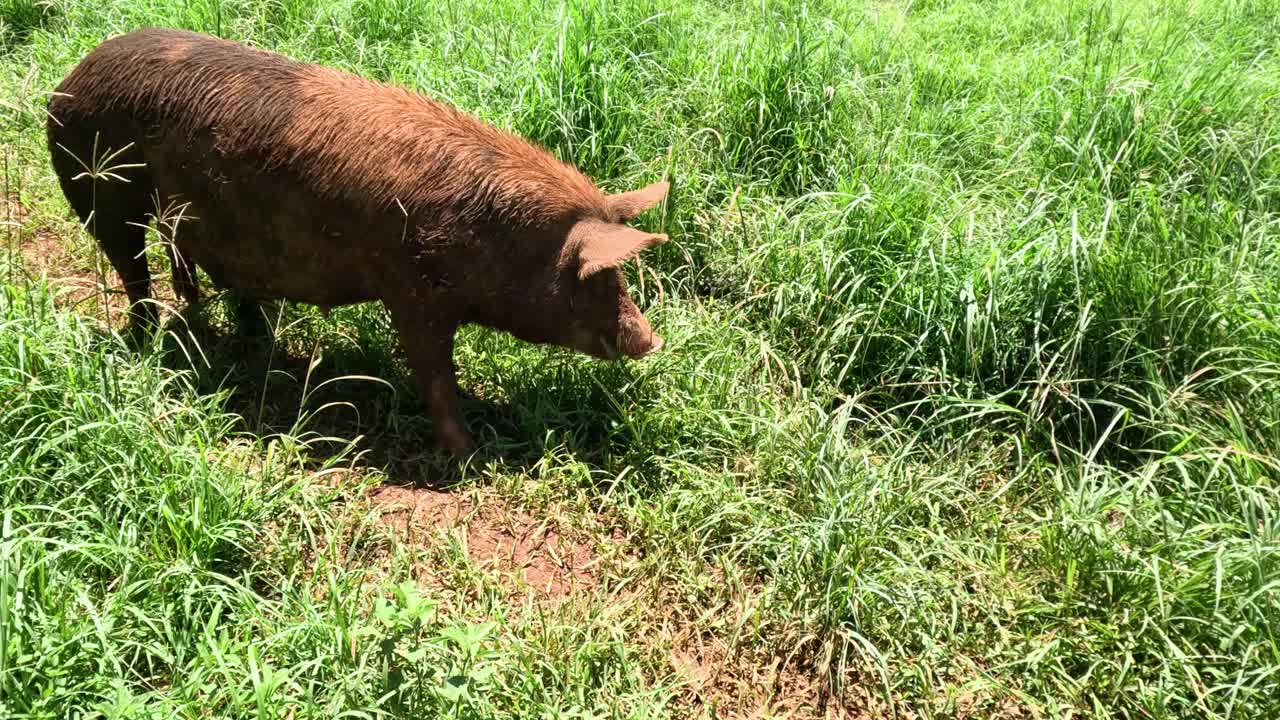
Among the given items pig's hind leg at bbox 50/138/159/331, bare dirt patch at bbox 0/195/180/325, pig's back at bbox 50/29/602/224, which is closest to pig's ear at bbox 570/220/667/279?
pig's back at bbox 50/29/602/224

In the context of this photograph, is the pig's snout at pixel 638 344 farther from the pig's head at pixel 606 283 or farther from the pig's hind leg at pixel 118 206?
the pig's hind leg at pixel 118 206

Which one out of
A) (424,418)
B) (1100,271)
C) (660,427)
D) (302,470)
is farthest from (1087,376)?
(302,470)

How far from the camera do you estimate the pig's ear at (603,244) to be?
343cm

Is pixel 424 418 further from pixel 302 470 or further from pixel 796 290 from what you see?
pixel 796 290

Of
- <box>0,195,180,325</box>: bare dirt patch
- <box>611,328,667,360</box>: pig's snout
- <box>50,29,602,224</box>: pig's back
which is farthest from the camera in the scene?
<box>0,195,180,325</box>: bare dirt patch

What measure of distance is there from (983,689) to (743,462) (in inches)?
45.6

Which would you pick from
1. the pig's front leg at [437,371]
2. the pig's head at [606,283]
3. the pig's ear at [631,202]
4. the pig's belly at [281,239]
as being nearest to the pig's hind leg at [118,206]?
the pig's belly at [281,239]

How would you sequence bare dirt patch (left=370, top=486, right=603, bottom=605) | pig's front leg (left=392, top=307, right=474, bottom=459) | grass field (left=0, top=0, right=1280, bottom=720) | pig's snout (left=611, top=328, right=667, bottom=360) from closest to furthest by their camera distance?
grass field (left=0, top=0, right=1280, bottom=720), bare dirt patch (left=370, top=486, right=603, bottom=605), pig's front leg (left=392, top=307, right=474, bottom=459), pig's snout (left=611, top=328, right=667, bottom=360)

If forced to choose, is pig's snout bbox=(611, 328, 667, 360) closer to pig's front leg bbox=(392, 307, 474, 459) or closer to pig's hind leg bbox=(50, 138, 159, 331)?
pig's front leg bbox=(392, 307, 474, 459)

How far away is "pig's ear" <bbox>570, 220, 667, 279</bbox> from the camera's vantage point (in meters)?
3.43

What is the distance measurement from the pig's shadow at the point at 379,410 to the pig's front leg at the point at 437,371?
9cm

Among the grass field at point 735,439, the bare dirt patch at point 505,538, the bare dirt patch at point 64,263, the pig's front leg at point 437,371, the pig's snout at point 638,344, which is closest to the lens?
the grass field at point 735,439

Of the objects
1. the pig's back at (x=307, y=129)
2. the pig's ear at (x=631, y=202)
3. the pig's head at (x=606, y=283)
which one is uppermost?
the pig's back at (x=307, y=129)

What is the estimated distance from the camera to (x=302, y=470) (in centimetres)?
331
